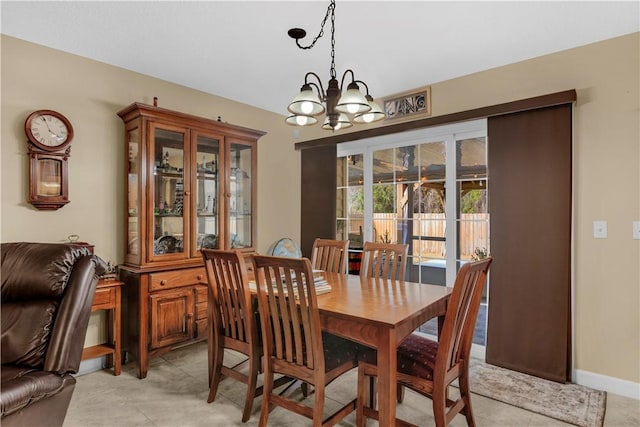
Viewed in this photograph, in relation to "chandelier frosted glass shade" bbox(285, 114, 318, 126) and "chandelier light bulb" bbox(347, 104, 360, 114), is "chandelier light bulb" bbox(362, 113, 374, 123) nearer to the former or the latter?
"chandelier light bulb" bbox(347, 104, 360, 114)

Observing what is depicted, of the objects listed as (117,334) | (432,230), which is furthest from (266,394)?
(432,230)

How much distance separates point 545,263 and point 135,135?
335 centimetres

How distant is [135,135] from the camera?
9.50 feet

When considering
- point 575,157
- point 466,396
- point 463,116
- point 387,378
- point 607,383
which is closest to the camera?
point 387,378

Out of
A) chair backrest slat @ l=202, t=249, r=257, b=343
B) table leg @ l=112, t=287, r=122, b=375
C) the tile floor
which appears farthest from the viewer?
table leg @ l=112, t=287, r=122, b=375

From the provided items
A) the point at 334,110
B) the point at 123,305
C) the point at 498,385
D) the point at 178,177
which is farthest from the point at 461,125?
the point at 123,305

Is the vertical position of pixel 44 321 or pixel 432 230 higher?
pixel 432 230

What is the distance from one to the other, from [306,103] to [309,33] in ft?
2.20

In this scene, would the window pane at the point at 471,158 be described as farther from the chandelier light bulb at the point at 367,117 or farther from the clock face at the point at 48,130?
the clock face at the point at 48,130

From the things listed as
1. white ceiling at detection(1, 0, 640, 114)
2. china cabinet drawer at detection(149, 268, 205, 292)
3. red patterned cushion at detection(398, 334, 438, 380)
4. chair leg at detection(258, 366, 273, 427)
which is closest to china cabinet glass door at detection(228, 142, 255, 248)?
china cabinet drawer at detection(149, 268, 205, 292)

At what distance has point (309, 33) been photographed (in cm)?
246

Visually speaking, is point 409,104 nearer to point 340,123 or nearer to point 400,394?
point 340,123

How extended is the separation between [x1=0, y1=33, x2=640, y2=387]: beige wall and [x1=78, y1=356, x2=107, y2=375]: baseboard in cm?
78

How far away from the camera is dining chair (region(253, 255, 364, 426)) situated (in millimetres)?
1728
